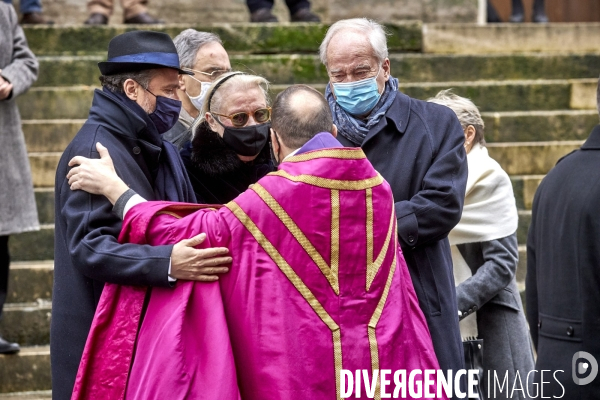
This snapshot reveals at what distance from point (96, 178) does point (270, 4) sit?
5.77 metres

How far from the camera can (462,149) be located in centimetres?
380

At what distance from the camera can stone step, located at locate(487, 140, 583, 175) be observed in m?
7.36

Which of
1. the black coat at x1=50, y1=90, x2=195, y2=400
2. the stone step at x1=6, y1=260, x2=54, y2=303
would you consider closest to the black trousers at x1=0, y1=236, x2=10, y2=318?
the stone step at x1=6, y1=260, x2=54, y2=303

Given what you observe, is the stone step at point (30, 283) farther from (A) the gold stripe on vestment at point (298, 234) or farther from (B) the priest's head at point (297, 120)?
(A) the gold stripe on vestment at point (298, 234)

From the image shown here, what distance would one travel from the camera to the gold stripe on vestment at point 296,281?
3010 mm

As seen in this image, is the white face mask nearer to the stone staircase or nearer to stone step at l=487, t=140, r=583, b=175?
the stone staircase

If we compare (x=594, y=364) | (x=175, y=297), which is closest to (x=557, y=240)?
(x=594, y=364)

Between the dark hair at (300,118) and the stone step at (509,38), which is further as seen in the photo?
the stone step at (509,38)

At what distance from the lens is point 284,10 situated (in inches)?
388

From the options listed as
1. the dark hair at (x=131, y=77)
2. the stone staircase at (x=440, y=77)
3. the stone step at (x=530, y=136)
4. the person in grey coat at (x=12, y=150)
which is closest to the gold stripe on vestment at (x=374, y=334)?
the dark hair at (x=131, y=77)

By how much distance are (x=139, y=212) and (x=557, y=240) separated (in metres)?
1.38

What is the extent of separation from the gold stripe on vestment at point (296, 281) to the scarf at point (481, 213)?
1.47 metres

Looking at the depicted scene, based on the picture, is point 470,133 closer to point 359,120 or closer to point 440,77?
point 359,120

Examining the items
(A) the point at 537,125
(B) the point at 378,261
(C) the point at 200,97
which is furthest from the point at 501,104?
(B) the point at 378,261
